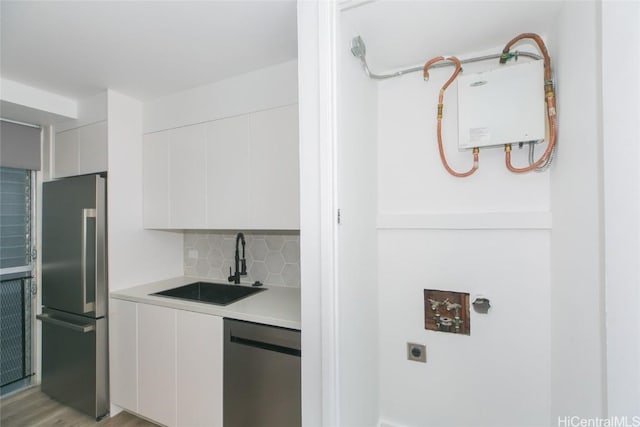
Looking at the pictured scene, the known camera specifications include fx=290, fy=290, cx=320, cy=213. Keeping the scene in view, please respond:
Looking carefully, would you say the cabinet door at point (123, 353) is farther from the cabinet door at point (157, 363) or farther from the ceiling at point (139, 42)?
the ceiling at point (139, 42)

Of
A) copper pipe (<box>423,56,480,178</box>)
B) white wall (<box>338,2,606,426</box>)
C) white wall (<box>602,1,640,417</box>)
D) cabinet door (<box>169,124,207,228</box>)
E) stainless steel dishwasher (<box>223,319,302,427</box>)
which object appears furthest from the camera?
cabinet door (<box>169,124,207,228</box>)

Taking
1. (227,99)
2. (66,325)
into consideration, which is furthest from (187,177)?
(66,325)

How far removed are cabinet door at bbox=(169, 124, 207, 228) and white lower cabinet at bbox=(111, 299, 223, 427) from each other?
633mm

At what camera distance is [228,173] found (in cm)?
193

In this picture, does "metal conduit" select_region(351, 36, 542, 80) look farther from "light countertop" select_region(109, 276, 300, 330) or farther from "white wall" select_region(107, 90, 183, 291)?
"white wall" select_region(107, 90, 183, 291)

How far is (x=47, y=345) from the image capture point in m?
2.24

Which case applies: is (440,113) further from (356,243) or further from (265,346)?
(265,346)

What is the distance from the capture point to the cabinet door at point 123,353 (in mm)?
1931

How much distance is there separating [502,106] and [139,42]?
6.16ft

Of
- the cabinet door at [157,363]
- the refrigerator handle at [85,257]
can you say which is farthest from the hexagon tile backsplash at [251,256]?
the refrigerator handle at [85,257]

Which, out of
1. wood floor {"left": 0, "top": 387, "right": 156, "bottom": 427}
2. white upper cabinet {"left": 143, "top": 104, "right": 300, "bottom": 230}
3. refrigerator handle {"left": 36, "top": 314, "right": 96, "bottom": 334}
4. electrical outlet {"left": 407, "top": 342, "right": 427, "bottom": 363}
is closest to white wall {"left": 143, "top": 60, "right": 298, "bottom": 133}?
white upper cabinet {"left": 143, "top": 104, "right": 300, "bottom": 230}

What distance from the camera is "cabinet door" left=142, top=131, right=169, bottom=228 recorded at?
2.18 meters

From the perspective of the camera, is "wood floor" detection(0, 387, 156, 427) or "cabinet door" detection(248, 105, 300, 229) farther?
"wood floor" detection(0, 387, 156, 427)

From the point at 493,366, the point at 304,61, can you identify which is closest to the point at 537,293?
the point at 493,366
